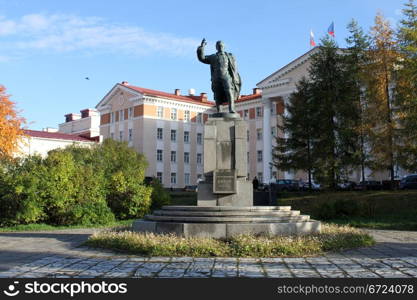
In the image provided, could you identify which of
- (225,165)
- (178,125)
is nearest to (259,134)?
(178,125)

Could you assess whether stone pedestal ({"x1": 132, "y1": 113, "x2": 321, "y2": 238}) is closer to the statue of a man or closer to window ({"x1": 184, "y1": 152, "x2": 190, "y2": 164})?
the statue of a man

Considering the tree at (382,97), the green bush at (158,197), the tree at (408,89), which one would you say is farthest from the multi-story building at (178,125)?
the green bush at (158,197)

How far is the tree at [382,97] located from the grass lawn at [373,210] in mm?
3439

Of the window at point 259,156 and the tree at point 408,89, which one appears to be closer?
the tree at point 408,89

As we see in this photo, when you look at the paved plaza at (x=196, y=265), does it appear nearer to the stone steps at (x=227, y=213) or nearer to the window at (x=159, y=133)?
the stone steps at (x=227, y=213)

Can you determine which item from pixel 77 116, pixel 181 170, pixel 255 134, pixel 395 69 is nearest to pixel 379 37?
pixel 395 69

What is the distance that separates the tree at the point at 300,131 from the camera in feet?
104

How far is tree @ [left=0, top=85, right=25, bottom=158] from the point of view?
28719mm

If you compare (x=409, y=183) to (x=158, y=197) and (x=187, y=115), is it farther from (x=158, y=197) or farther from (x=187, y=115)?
(x=187, y=115)

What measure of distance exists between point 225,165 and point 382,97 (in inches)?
776

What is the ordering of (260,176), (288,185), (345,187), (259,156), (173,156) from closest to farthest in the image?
(345,187) → (288,185) → (260,176) → (259,156) → (173,156)

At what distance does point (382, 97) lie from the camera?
29.3m

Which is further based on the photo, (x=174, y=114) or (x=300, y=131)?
(x=174, y=114)

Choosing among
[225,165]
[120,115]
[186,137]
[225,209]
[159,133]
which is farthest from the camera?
[120,115]
